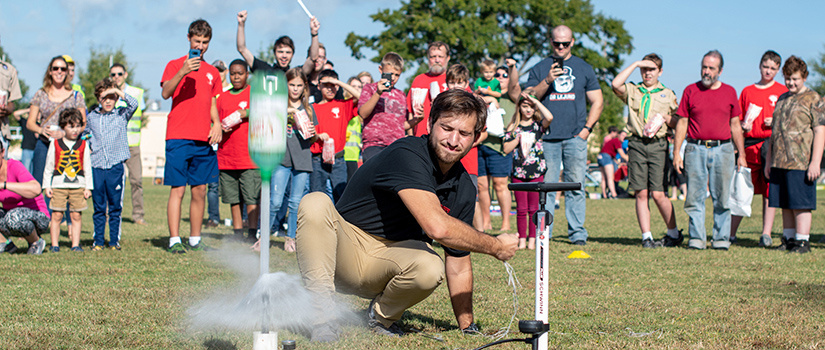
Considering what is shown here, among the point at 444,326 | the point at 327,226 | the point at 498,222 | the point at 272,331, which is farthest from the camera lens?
the point at 498,222

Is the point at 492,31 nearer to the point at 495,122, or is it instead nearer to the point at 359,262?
the point at 495,122

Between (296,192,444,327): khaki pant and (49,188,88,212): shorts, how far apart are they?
4571mm

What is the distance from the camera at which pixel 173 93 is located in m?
7.47

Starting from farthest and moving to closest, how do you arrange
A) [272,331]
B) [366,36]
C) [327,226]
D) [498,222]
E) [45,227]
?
1. [366,36]
2. [498,222]
3. [45,227]
4. [327,226]
5. [272,331]

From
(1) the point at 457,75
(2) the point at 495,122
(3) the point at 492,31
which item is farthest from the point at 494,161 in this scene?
(3) the point at 492,31

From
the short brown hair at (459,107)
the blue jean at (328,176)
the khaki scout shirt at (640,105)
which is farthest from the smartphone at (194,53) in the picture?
the khaki scout shirt at (640,105)

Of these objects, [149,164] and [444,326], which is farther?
[149,164]

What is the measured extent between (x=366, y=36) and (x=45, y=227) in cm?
3158

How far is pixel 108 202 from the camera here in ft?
25.6

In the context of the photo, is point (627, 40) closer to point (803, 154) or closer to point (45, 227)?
point (803, 154)

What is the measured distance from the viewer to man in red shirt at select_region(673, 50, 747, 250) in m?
8.25

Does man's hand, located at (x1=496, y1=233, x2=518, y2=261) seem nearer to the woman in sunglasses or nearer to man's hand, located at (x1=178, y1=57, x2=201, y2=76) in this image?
man's hand, located at (x1=178, y1=57, x2=201, y2=76)

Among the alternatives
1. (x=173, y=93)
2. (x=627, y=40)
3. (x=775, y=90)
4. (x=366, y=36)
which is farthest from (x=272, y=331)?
(x=627, y=40)

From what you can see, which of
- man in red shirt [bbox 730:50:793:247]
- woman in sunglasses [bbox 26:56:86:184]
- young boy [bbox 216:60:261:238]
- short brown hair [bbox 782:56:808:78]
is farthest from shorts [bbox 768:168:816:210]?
woman in sunglasses [bbox 26:56:86:184]
